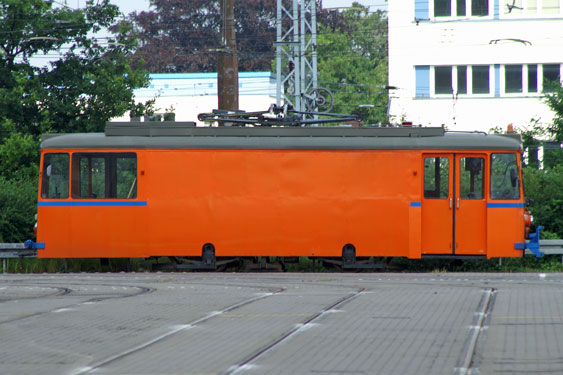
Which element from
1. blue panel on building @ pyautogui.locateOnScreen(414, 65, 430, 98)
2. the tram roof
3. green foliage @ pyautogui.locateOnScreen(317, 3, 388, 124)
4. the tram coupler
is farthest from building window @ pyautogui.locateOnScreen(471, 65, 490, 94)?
the tram coupler

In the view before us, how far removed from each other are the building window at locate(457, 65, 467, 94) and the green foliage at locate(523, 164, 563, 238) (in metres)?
27.9

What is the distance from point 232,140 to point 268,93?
45.6 meters

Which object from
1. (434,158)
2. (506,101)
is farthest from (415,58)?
(434,158)

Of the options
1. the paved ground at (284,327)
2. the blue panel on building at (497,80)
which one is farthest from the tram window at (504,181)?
the blue panel on building at (497,80)

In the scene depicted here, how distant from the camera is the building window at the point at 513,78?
1954 inches

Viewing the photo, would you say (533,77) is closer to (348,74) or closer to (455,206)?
(348,74)

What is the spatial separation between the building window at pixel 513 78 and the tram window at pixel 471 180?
102ft

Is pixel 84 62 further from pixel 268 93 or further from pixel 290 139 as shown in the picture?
pixel 268 93

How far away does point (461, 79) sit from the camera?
165ft

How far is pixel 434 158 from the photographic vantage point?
65.9ft

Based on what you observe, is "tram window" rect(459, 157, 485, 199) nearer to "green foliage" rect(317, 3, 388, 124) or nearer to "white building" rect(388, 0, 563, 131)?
"white building" rect(388, 0, 563, 131)

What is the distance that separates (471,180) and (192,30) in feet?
163

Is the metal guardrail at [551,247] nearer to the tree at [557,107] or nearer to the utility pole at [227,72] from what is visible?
the tree at [557,107]

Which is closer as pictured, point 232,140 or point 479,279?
point 479,279
